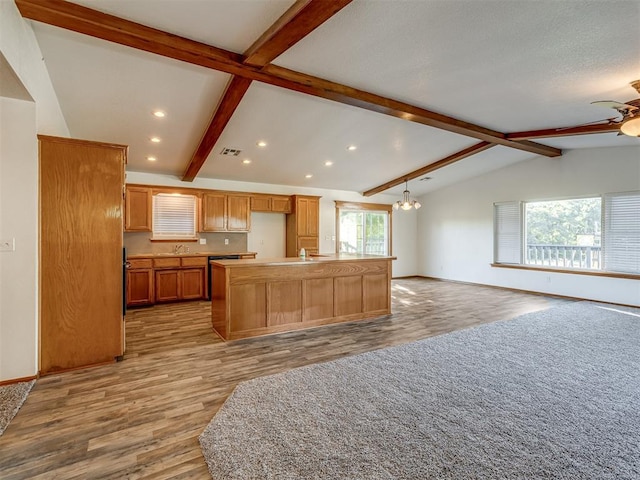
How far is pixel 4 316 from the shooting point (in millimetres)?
2623

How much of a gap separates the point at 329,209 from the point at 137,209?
4.39 metres

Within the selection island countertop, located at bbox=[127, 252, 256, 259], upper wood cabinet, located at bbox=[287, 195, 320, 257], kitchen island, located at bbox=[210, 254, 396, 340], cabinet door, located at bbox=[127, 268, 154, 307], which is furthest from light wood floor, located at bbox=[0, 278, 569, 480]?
upper wood cabinet, located at bbox=[287, 195, 320, 257]

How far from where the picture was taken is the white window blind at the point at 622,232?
18.3 feet

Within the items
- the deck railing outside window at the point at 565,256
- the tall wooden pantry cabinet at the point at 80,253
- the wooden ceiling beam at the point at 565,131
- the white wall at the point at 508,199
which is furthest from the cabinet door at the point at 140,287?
the deck railing outside window at the point at 565,256

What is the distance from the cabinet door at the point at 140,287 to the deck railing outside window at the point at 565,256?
315 inches

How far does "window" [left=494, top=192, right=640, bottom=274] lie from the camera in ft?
18.6

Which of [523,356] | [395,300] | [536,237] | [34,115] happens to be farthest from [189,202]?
[536,237]

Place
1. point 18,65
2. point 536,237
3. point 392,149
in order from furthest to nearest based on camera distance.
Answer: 1. point 536,237
2. point 392,149
3. point 18,65

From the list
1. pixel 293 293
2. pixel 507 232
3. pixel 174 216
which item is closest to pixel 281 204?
pixel 174 216

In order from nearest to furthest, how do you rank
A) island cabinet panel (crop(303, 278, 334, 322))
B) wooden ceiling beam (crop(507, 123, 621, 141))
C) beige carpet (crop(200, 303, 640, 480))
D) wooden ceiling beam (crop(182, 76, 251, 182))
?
1. beige carpet (crop(200, 303, 640, 480))
2. wooden ceiling beam (crop(182, 76, 251, 182))
3. island cabinet panel (crop(303, 278, 334, 322))
4. wooden ceiling beam (crop(507, 123, 621, 141))

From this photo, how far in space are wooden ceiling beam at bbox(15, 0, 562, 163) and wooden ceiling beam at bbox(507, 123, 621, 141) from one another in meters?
1.73

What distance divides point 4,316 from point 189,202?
413 centimetres

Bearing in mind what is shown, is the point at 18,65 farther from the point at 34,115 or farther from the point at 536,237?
the point at 536,237

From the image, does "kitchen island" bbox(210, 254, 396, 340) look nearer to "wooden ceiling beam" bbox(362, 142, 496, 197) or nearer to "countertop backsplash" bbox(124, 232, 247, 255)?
"countertop backsplash" bbox(124, 232, 247, 255)
